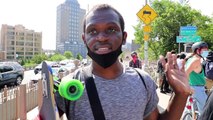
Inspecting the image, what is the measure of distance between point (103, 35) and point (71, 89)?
0.38 meters

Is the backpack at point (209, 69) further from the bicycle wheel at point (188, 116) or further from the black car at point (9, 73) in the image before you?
the black car at point (9, 73)

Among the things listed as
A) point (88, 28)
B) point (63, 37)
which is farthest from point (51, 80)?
point (63, 37)

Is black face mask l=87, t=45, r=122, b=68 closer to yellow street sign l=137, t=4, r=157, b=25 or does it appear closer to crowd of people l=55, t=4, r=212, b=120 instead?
crowd of people l=55, t=4, r=212, b=120

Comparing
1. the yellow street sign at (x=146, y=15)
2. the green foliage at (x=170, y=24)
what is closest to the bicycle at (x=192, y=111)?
the yellow street sign at (x=146, y=15)

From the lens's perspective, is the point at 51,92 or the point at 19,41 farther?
the point at 19,41

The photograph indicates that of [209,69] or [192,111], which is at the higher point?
[209,69]

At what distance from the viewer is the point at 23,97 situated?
275 inches

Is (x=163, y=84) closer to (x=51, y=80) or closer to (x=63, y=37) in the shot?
(x=51, y=80)

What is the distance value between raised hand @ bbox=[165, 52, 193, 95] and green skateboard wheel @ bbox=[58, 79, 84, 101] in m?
0.57

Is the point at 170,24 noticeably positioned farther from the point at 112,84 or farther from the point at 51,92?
the point at 51,92

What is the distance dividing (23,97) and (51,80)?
19.2 feet

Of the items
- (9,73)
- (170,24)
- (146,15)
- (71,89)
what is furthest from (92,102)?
(170,24)

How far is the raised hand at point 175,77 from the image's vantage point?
174cm

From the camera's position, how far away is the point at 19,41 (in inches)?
4813
